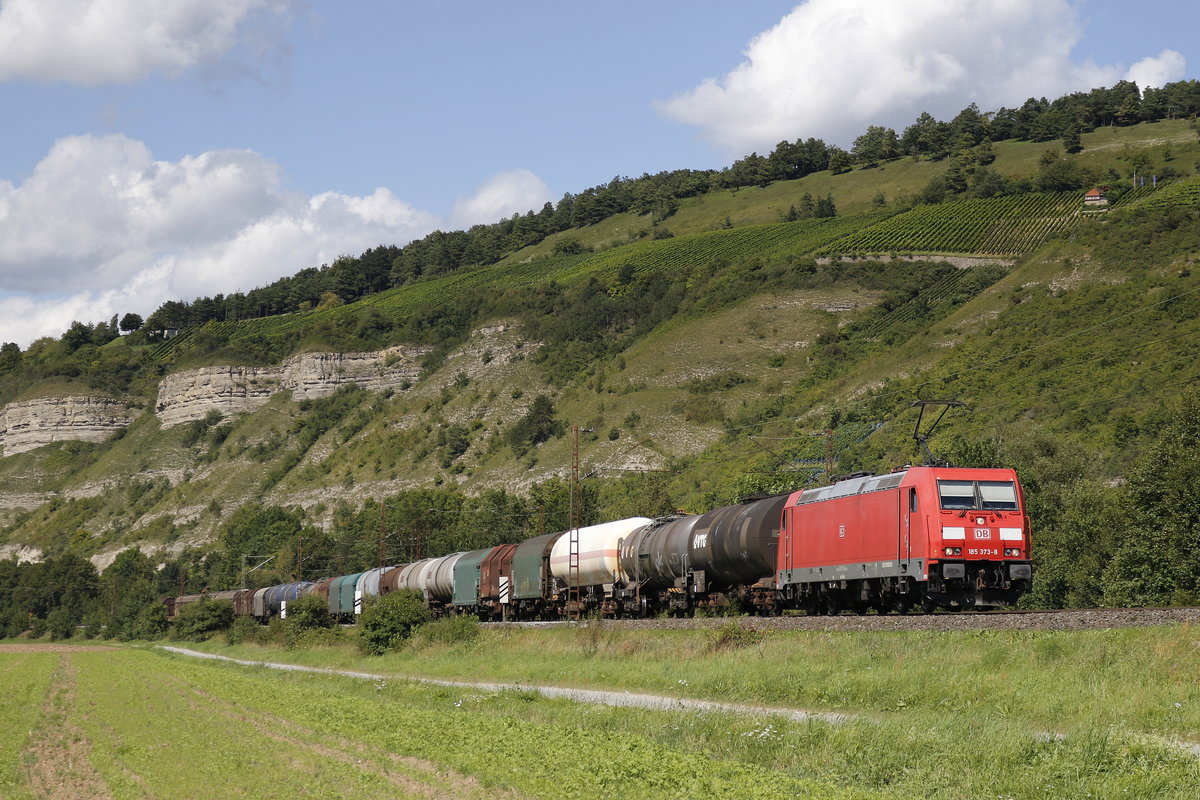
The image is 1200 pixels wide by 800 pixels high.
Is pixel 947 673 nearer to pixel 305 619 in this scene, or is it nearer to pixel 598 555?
pixel 598 555

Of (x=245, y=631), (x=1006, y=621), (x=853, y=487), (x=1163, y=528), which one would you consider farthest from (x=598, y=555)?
(x=245, y=631)

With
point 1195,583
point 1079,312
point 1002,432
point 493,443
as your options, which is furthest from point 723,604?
point 493,443

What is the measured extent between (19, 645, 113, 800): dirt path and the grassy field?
16.4ft

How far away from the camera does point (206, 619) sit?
91.6 m

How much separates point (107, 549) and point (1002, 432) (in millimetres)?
143241

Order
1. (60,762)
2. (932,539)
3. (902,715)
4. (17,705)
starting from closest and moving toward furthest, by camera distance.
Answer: (902,715)
(60,762)
(932,539)
(17,705)

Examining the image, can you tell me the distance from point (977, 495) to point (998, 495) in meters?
0.71

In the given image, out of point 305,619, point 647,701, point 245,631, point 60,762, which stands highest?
point 647,701

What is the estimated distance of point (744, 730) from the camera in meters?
19.5

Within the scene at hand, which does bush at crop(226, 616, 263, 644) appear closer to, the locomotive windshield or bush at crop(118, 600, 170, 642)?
bush at crop(118, 600, 170, 642)

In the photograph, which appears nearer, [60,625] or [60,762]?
[60,762]

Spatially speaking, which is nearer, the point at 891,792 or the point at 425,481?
the point at 891,792

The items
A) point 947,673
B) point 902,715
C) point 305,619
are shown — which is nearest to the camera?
point 902,715

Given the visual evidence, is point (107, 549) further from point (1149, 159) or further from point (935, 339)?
point (1149, 159)
